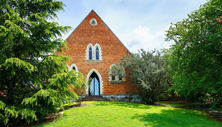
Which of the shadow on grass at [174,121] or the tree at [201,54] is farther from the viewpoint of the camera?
the tree at [201,54]

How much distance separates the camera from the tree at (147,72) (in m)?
16.1

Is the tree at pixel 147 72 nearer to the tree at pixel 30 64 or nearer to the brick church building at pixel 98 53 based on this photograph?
the brick church building at pixel 98 53

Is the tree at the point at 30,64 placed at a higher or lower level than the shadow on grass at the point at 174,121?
higher

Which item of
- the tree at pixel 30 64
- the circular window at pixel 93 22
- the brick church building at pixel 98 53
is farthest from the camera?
the circular window at pixel 93 22

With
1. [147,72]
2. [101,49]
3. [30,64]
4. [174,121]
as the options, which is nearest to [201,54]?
[174,121]

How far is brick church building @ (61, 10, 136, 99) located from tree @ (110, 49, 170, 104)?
6.53ft

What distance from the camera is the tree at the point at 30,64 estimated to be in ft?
25.0

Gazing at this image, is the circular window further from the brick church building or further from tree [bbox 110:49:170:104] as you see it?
tree [bbox 110:49:170:104]

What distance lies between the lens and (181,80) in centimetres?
1120

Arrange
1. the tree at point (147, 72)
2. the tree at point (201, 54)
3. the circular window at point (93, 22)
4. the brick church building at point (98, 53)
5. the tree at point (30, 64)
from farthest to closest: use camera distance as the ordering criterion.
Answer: the circular window at point (93, 22) < the brick church building at point (98, 53) < the tree at point (147, 72) < the tree at point (201, 54) < the tree at point (30, 64)

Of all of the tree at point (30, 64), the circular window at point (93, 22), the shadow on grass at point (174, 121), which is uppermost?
the circular window at point (93, 22)

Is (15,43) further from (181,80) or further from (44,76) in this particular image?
(181,80)

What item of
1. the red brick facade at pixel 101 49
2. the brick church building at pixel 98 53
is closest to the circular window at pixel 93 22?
the brick church building at pixel 98 53

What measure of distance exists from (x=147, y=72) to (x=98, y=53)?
734 cm
